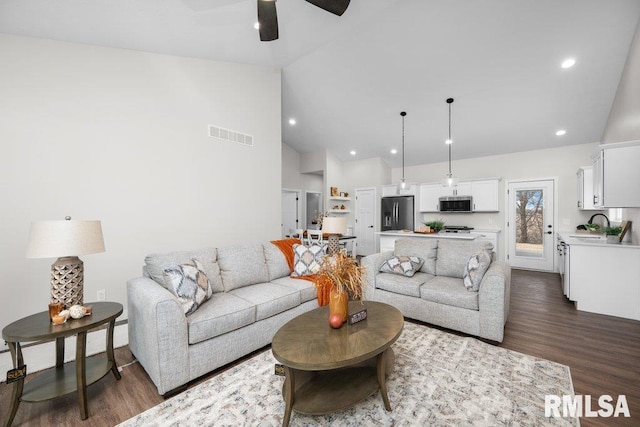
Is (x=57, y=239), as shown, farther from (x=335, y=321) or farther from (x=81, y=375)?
(x=335, y=321)

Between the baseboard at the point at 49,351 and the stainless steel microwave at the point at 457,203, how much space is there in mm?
6700

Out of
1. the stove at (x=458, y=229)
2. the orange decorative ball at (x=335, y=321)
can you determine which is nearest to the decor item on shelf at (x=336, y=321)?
the orange decorative ball at (x=335, y=321)

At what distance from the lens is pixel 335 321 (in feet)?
6.20

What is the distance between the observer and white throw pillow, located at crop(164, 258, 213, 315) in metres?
2.15

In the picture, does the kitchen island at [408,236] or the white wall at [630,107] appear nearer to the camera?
the white wall at [630,107]

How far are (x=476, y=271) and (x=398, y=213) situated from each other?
15.0ft

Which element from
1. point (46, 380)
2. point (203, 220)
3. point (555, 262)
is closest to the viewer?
point (46, 380)

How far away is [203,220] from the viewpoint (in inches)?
149

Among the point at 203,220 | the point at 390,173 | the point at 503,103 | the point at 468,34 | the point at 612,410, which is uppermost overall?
the point at 468,34

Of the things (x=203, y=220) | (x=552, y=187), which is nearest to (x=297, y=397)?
(x=203, y=220)

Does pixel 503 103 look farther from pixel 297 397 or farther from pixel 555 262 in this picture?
pixel 297 397

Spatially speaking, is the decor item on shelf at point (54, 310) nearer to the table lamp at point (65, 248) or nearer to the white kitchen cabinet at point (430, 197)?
the table lamp at point (65, 248)

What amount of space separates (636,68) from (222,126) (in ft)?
17.1

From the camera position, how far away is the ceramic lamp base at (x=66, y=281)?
1830 millimetres
